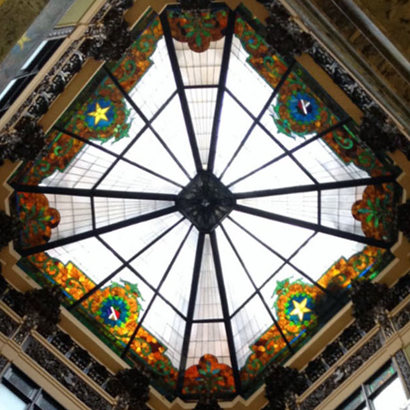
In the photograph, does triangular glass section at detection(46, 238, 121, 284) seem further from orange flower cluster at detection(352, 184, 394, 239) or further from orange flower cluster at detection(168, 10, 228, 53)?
orange flower cluster at detection(352, 184, 394, 239)

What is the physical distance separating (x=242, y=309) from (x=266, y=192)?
105 inches

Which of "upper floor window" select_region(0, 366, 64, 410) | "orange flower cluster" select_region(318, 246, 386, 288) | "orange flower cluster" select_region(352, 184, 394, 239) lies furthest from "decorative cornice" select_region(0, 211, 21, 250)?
"orange flower cluster" select_region(352, 184, 394, 239)

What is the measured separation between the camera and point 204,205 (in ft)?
49.6

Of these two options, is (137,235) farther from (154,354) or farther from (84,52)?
(84,52)

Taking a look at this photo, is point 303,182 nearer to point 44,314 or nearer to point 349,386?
point 349,386

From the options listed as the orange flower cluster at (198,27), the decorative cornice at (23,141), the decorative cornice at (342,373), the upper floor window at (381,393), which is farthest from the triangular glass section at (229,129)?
the upper floor window at (381,393)

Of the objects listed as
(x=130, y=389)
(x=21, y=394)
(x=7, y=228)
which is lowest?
(x=21, y=394)

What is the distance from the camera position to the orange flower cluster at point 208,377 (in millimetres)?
15203

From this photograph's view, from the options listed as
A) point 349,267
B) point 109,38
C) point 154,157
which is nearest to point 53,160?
point 154,157

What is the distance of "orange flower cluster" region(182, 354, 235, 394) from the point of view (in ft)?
49.9

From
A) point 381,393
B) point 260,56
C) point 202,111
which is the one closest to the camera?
point 381,393

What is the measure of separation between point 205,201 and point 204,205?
0.10 m

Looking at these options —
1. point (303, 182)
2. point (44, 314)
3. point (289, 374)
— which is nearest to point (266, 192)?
point (303, 182)

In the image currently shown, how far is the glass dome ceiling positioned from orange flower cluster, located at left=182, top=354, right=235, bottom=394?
0.07ft
